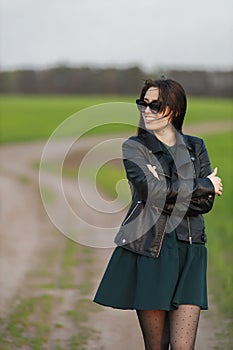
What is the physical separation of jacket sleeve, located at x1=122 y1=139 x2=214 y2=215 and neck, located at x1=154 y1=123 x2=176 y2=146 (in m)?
0.15

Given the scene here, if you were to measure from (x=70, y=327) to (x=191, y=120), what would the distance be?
50.4 metres

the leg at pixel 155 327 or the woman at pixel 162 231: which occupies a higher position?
the woman at pixel 162 231

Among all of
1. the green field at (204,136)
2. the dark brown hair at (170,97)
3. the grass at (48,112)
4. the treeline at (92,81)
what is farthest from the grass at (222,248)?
the treeline at (92,81)

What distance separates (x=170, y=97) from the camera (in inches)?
173

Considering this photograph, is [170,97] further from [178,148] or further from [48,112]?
[48,112]

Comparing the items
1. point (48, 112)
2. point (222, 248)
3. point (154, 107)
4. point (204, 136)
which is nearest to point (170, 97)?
point (154, 107)

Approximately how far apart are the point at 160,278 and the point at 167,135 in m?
0.79

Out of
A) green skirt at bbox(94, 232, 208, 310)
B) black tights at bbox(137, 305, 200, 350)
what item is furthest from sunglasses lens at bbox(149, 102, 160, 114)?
black tights at bbox(137, 305, 200, 350)

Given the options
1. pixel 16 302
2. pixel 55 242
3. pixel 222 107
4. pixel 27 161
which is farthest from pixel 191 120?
pixel 16 302

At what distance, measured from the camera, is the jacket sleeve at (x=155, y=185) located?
168 inches

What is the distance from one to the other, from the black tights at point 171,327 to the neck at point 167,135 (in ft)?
2.95

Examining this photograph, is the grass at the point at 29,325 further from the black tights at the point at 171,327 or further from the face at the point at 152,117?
the face at the point at 152,117

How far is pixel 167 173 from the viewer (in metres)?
4.38

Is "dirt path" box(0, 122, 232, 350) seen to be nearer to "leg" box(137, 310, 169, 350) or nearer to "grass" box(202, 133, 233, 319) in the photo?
"grass" box(202, 133, 233, 319)
